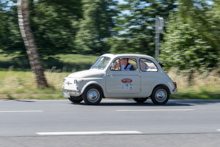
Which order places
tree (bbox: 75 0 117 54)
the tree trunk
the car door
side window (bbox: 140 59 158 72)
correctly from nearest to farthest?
the car door, side window (bbox: 140 59 158 72), the tree trunk, tree (bbox: 75 0 117 54)

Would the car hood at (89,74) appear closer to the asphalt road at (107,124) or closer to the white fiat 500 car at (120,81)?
the white fiat 500 car at (120,81)

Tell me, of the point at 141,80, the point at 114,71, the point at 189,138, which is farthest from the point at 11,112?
the point at 189,138

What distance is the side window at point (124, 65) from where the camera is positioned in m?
11.8

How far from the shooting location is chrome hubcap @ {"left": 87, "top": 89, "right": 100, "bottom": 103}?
11.4m

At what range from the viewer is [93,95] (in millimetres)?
11445

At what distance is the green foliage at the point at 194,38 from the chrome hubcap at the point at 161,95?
19.7 ft

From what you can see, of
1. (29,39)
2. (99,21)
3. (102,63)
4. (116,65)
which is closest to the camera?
(116,65)

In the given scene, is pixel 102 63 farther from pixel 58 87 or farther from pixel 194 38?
pixel 194 38

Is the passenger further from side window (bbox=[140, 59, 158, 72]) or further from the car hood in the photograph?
the car hood

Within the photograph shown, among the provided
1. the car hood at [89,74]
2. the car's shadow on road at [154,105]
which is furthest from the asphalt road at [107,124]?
the car hood at [89,74]

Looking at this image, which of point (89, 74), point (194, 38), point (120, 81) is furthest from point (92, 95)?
point (194, 38)

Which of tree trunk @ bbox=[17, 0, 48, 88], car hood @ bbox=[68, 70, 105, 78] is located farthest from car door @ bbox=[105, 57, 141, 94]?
tree trunk @ bbox=[17, 0, 48, 88]

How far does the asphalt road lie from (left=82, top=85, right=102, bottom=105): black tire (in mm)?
246

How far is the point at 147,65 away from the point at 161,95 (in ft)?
3.53
